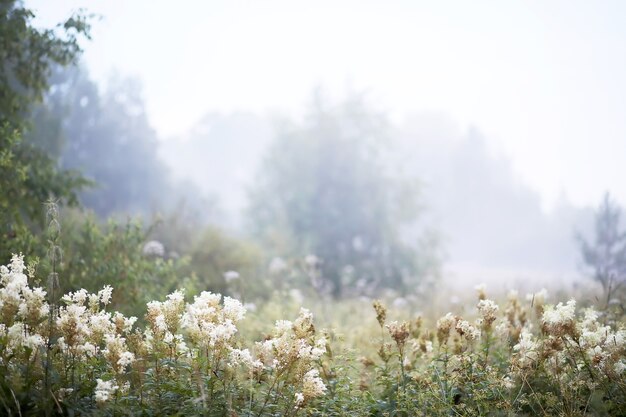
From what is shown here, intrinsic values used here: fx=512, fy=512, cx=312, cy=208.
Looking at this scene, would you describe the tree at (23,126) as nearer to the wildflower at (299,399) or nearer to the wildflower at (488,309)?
the wildflower at (299,399)

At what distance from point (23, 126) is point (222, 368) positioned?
4427 millimetres

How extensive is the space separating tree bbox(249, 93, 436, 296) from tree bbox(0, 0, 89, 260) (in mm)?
11550

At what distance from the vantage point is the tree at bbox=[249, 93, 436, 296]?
18.4 m

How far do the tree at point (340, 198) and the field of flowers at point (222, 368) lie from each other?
46.4ft

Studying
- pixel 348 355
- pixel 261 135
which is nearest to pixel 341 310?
pixel 348 355

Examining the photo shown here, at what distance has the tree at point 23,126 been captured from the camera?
5473 mm

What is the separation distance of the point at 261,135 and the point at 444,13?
8883 centimetres

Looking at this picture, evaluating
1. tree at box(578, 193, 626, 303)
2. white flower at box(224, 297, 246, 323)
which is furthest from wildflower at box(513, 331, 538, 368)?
tree at box(578, 193, 626, 303)

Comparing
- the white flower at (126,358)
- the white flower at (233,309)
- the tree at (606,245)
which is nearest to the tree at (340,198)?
the tree at (606,245)

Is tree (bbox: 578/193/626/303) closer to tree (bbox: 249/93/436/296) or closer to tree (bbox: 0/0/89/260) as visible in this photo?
tree (bbox: 249/93/436/296)

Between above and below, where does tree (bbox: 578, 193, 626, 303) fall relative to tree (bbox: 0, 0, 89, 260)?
above

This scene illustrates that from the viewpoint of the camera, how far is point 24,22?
18.5 feet

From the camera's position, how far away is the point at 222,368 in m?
3.38

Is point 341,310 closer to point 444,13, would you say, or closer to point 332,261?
point 332,261
